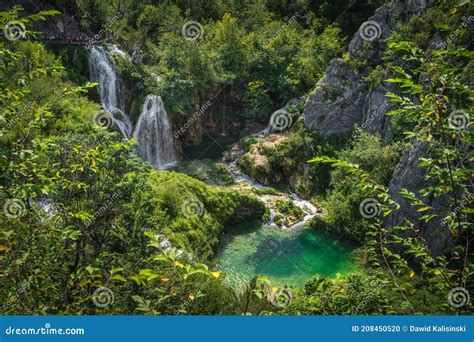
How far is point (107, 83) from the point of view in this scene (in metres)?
27.0

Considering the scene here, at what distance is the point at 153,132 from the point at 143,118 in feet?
4.00

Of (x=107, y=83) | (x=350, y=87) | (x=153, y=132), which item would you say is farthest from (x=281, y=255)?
(x=107, y=83)

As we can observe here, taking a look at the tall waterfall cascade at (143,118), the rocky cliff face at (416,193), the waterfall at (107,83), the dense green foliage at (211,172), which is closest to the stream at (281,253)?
the dense green foliage at (211,172)

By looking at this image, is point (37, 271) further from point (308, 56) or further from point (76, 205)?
point (308, 56)

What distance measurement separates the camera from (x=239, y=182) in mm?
24312

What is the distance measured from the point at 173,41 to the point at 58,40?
8.36m

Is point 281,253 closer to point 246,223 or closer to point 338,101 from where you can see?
point 246,223

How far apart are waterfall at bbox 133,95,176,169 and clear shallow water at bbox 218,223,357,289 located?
32.5 feet

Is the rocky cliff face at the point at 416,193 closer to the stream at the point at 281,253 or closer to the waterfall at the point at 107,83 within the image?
the stream at the point at 281,253

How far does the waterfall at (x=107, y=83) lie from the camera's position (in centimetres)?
2662

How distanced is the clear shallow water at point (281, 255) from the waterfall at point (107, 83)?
1295 centimetres

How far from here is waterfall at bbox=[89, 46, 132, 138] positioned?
26.6 metres

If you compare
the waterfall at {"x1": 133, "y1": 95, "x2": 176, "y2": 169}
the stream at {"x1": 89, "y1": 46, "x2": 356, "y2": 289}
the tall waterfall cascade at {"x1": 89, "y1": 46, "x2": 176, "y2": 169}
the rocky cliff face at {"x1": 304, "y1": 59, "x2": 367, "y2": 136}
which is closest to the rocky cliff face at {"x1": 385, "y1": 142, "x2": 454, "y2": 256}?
the stream at {"x1": 89, "y1": 46, "x2": 356, "y2": 289}

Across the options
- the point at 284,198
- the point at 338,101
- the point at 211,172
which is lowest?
the point at 284,198
